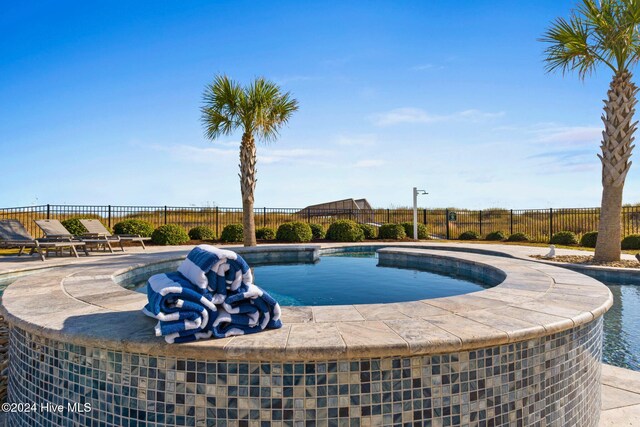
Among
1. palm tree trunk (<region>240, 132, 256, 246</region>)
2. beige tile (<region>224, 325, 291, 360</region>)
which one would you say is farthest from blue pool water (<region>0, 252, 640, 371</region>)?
palm tree trunk (<region>240, 132, 256, 246</region>)

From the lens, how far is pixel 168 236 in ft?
46.8

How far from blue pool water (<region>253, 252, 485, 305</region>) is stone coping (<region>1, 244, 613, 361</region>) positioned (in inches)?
58.2

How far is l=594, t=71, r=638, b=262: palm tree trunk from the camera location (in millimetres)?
9172

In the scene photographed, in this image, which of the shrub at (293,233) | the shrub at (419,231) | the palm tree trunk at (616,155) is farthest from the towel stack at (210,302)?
the shrub at (419,231)

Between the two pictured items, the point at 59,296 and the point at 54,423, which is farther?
→ the point at 59,296

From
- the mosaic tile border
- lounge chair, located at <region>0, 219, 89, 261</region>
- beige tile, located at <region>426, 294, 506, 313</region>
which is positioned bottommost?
the mosaic tile border

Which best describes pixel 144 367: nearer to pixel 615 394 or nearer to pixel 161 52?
pixel 615 394

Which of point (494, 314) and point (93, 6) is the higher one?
point (93, 6)

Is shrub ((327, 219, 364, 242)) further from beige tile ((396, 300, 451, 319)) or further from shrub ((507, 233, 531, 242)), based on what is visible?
beige tile ((396, 300, 451, 319))

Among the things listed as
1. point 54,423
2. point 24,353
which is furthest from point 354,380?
point 24,353

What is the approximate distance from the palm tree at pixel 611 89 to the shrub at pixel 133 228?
1470cm

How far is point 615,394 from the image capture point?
3316 millimetres

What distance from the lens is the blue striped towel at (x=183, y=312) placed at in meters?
2.03

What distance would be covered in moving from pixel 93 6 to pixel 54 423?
28.9 ft
